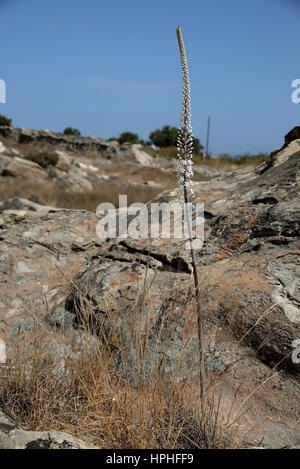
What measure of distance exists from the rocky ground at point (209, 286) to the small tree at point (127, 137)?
1613 inches

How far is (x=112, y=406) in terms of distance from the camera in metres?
1.79

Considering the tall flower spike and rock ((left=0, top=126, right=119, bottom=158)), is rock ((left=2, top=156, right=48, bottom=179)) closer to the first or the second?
rock ((left=0, top=126, right=119, bottom=158))

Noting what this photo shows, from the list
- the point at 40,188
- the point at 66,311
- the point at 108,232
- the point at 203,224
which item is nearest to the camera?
the point at 66,311

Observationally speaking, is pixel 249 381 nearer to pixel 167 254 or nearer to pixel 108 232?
pixel 167 254

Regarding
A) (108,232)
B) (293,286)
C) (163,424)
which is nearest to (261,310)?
(293,286)

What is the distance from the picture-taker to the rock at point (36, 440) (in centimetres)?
166

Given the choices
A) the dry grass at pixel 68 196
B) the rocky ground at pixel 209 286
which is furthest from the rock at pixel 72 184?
the rocky ground at pixel 209 286

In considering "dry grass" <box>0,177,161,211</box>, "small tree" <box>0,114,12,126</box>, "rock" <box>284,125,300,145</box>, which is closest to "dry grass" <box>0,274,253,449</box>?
"rock" <box>284,125,300,145</box>

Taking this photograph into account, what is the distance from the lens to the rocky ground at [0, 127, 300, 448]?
6.84 feet

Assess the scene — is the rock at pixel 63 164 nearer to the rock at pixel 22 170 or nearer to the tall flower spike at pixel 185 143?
the rock at pixel 22 170

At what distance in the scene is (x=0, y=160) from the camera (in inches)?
739

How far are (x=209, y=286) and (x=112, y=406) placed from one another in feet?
3.46

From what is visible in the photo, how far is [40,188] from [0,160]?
682 centimetres

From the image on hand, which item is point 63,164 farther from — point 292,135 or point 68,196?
point 292,135
